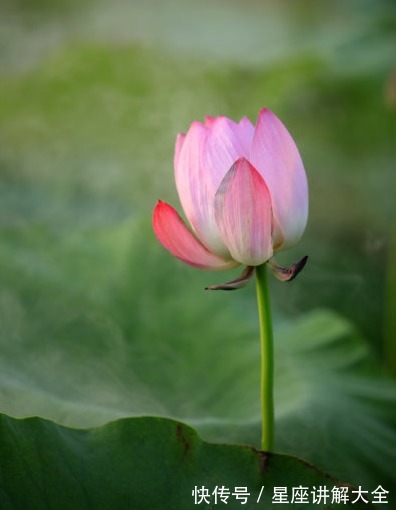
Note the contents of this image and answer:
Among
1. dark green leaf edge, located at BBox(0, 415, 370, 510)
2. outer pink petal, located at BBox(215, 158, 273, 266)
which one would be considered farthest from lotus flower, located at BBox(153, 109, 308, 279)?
dark green leaf edge, located at BBox(0, 415, 370, 510)

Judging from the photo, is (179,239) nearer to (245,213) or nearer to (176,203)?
(245,213)

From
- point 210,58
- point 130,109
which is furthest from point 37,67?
point 210,58

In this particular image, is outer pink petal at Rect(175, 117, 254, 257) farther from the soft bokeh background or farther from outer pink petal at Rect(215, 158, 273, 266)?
the soft bokeh background

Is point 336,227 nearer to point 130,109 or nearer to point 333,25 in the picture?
point 130,109

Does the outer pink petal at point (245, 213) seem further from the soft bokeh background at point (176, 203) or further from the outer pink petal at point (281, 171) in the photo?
the soft bokeh background at point (176, 203)

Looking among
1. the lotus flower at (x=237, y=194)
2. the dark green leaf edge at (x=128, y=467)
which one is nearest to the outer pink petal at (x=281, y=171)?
the lotus flower at (x=237, y=194)
